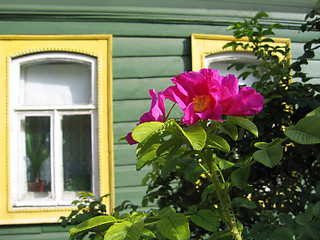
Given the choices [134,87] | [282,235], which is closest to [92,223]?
[282,235]

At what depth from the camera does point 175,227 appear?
0.71 m

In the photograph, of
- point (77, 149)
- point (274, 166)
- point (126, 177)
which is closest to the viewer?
point (274, 166)

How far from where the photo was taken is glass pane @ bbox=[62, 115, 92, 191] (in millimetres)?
2988

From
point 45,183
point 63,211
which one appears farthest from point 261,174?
point 45,183

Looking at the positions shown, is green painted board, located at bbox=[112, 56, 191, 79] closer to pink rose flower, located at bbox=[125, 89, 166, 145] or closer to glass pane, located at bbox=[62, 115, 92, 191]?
glass pane, located at bbox=[62, 115, 92, 191]

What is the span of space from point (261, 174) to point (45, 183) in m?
2.06

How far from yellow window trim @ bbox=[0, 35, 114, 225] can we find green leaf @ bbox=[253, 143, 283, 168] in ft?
7.33

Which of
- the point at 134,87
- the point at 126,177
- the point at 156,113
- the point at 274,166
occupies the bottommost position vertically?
the point at 126,177

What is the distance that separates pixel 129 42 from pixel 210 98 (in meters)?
2.43

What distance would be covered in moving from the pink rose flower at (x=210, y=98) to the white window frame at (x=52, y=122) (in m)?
2.29

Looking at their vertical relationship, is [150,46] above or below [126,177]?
above

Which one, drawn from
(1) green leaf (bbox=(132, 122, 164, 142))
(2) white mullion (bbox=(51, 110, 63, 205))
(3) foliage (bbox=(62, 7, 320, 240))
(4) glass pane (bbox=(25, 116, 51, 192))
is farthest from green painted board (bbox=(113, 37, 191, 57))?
(1) green leaf (bbox=(132, 122, 164, 142))

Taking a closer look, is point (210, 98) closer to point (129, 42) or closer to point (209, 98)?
point (209, 98)

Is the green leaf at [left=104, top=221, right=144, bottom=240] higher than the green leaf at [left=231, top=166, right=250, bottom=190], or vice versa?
the green leaf at [left=231, top=166, right=250, bottom=190]
